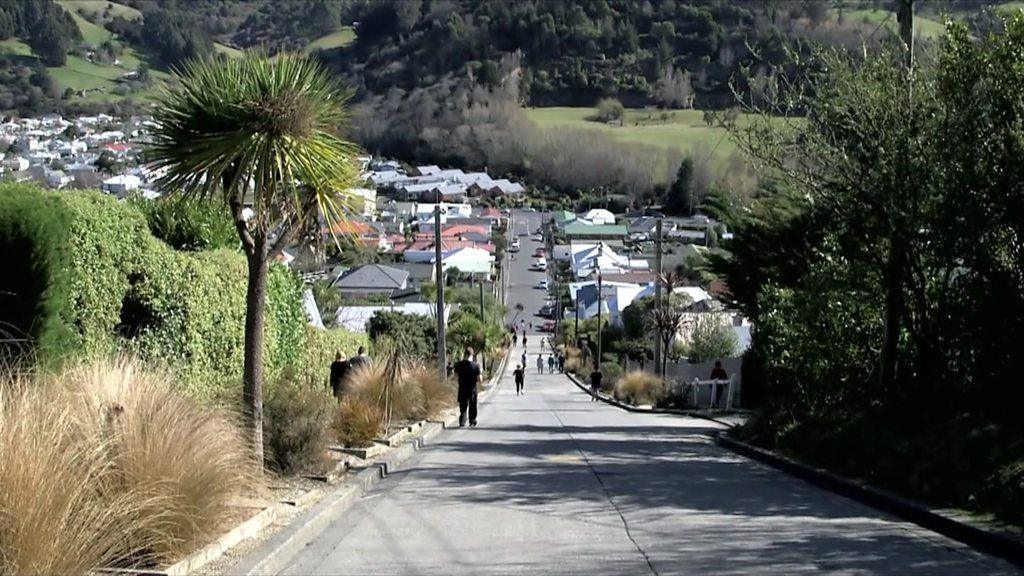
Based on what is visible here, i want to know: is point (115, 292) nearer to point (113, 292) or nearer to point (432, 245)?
point (113, 292)

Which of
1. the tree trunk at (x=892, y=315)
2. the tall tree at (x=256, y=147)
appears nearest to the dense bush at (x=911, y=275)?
the tree trunk at (x=892, y=315)

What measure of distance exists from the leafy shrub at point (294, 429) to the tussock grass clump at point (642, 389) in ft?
87.6

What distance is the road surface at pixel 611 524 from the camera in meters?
9.73

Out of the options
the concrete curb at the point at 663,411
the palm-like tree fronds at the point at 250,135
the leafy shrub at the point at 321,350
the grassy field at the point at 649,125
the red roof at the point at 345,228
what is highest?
the grassy field at the point at 649,125

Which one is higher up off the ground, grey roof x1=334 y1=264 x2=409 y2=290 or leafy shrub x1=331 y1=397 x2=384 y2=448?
grey roof x1=334 y1=264 x2=409 y2=290

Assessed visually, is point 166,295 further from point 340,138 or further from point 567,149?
point 567,149

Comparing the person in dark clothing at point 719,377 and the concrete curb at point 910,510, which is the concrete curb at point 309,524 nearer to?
the concrete curb at point 910,510

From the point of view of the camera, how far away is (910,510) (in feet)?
41.4

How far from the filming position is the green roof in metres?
126

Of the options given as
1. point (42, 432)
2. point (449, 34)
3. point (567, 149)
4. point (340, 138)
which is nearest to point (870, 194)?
point (340, 138)

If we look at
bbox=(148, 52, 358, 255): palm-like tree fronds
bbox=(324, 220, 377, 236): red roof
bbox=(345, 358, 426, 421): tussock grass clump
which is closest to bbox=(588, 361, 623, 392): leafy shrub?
bbox=(345, 358, 426, 421): tussock grass clump

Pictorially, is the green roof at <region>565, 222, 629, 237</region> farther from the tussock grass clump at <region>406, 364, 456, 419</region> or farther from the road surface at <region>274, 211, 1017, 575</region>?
the road surface at <region>274, 211, 1017, 575</region>

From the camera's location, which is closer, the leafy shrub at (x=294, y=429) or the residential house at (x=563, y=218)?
the leafy shrub at (x=294, y=429)

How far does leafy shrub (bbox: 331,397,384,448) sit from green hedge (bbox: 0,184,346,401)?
1.35m
